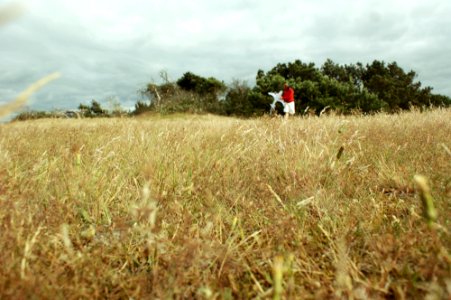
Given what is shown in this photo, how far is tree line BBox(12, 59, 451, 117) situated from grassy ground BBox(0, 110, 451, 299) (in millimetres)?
21206

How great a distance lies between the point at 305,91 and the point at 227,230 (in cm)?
3142

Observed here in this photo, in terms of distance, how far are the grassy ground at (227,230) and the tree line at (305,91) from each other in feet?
69.6

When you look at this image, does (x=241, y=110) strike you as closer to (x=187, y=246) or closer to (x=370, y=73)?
(x=370, y=73)

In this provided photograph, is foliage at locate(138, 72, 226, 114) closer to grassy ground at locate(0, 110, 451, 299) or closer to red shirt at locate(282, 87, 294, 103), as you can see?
red shirt at locate(282, 87, 294, 103)

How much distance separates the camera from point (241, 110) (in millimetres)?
34094

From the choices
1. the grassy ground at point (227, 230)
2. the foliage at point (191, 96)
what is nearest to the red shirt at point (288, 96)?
the grassy ground at point (227, 230)

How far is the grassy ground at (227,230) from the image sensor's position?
1326 millimetres

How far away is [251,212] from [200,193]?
519 millimetres

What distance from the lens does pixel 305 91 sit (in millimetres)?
31844

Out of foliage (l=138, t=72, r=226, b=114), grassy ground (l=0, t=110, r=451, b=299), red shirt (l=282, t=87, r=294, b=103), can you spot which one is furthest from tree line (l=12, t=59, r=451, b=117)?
grassy ground (l=0, t=110, r=451, b=299)

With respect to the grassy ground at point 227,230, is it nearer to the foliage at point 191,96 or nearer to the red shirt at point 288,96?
the red shirt at point 288,96

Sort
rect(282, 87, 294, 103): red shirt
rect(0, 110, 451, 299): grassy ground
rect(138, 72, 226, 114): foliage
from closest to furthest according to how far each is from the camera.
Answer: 1. rect(0, 110, 451, 299): grassy ground
2. rect(282, 87, 294, 103): red shirt
3. rect(138, 72, 226, 114): foliage

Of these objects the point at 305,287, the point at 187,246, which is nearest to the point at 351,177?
the point at 305,287

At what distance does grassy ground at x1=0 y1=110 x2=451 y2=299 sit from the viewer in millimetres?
1326
